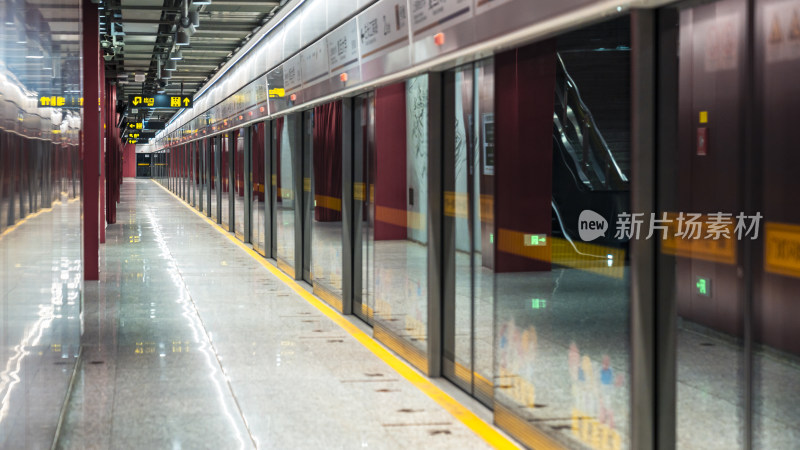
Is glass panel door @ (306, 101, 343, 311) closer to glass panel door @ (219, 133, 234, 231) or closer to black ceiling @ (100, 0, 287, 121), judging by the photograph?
black ceiling @ (100, 0, 287, 121)

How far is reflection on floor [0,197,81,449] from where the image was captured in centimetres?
250

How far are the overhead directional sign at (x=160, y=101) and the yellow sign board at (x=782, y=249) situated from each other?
69.1 feet

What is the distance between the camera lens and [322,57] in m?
8.62

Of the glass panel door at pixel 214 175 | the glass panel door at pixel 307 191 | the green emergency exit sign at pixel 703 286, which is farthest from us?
the glass panel door at pixel 214 175

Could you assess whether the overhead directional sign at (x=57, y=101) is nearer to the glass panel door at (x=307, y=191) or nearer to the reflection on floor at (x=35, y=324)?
the reflection on floor at (x=35, y=324)

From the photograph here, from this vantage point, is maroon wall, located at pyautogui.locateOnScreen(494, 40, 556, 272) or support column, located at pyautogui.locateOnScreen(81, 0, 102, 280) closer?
maroon wall, located at pyautogui.locateOnScreen(494, 40, 556, 272)

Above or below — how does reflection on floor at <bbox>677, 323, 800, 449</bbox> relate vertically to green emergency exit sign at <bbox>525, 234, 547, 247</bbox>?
below

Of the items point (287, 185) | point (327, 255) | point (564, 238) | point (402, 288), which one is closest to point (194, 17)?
point (287, 185)

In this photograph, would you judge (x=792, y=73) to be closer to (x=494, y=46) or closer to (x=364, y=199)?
(x=494, y=46)

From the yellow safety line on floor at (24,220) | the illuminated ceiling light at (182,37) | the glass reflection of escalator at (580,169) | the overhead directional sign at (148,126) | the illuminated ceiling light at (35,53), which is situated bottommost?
the yellow safety line on floor at (24,220)

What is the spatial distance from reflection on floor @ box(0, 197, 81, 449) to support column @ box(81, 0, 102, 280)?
6.12 meters

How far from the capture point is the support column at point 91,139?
10328 millimetres

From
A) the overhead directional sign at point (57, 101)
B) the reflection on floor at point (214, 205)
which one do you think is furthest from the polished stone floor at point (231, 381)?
the reflection on floor at point (214, 205)

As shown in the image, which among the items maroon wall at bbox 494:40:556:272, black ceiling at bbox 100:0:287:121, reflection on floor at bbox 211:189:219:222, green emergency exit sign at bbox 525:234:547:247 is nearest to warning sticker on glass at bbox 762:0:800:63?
maroon wall at bbox 494:40:556:272
